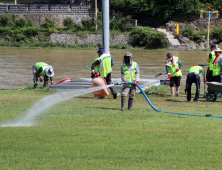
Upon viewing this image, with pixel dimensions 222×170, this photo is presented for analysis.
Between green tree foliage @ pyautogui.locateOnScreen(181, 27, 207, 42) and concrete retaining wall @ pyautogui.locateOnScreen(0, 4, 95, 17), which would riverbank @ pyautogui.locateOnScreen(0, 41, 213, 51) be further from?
concrete retaining wall @ pyautogui.locateOnScreen(0, 4, 95, 17)

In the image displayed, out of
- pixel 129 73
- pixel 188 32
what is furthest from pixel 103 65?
pixel 188 32

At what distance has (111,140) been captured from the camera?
A: 289 inches

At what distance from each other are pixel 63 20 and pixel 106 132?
54480 mm

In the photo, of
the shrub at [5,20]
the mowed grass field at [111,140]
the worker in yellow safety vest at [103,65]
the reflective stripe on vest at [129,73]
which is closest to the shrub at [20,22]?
the shrub at [5,20]

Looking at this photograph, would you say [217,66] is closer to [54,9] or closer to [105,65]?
[105,65]

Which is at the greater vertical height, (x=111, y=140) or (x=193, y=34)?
(x=193, y=34)

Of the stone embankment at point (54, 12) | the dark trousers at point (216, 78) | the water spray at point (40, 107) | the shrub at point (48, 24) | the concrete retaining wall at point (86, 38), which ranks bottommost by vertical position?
the water spray at point (40, 107)

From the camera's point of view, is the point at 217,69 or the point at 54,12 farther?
the point at 54,12

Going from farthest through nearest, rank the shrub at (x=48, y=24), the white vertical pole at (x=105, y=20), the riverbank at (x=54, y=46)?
1. the shrub at (x=48, y=24)
2. the riverbank at (x=54, y=46)
3. the white vertical pole at (x=105, y=20)

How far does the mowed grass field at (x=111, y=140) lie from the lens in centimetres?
601

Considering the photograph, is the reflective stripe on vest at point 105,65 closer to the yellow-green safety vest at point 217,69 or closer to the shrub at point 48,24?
the yellow-green safety vest at point 217,69

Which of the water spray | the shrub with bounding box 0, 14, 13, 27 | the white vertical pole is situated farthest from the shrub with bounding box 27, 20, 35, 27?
the water spray

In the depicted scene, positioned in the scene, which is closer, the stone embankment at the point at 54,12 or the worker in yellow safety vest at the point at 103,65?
the worker in yellow safety vest at the point at 103,65

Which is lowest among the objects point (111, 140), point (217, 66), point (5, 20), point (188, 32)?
point (111, 140)
